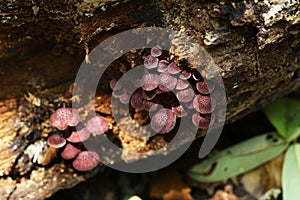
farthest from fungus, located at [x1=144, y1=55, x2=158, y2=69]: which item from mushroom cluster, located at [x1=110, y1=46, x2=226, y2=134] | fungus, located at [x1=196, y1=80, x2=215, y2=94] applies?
fungus, located at [x1=196, y1=80, x2=215, y2=94]

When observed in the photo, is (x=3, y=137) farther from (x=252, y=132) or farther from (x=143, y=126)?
(x=252, y=132)

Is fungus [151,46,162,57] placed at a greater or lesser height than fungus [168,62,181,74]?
greater

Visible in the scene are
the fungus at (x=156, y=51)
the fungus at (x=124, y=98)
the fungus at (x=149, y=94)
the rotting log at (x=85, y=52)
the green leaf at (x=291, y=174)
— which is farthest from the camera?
the green leaf at (x=291, y=174)

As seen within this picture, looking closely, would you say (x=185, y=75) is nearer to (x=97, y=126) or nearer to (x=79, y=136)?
(x=97, y=126)

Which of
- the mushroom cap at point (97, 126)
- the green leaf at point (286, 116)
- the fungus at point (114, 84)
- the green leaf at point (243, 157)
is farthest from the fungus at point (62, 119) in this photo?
the green leaf at point (286, 116)

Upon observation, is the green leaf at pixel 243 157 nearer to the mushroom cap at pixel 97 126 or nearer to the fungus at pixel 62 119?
the mushroom cap at pixel 97 126

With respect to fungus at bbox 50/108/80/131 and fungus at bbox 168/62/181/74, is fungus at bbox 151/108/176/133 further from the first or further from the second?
fungus at bbox 50/108/80/131
